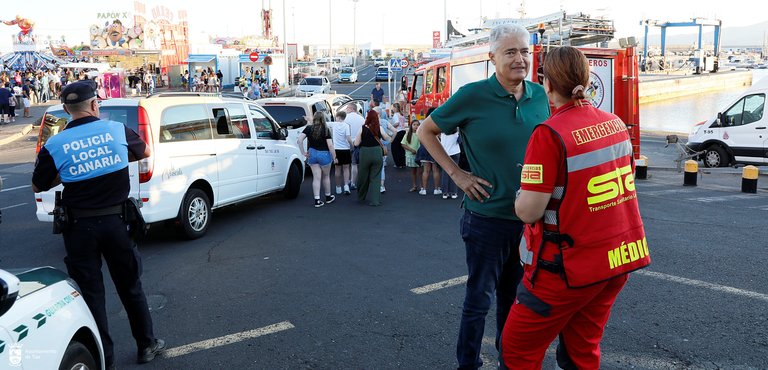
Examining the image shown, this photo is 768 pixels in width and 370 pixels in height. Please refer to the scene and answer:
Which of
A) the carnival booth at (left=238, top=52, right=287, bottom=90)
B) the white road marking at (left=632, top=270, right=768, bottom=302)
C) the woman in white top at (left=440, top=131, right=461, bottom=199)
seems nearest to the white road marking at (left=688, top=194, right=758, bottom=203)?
the woman in white top at (left=440, top=131, right=461, bottom=199)

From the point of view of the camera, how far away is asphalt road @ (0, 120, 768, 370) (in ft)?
14.2

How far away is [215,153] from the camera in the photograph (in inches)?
327

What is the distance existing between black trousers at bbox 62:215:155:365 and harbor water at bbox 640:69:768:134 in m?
24.5

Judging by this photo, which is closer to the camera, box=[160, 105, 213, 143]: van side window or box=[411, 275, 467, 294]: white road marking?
box=[411, 275, 467, 294]: white road marking

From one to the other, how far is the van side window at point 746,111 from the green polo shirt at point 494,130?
1342cm

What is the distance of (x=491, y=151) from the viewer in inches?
129

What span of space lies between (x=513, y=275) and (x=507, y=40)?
1.35 m

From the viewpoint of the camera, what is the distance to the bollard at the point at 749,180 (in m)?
10.8

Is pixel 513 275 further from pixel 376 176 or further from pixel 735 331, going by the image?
pixel 376 176

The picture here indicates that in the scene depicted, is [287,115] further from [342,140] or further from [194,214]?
[194,214]

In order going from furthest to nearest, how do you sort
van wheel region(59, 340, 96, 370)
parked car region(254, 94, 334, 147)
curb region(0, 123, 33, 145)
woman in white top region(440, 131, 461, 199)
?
curb region(0, 123, 33, 145) → parked car region(254, 94, 334, 147) → woman in white top region(440, 131, 461, 199) → van wheel region(59, 340, 96, 370)

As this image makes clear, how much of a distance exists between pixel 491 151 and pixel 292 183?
7705 millimetres

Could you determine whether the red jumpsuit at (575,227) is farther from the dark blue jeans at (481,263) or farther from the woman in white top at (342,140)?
the woman in white top at (342,140)

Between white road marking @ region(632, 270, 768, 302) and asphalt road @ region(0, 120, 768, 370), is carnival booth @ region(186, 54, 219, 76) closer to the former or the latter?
asphalt road @ region(0, 120, 768, 370)
